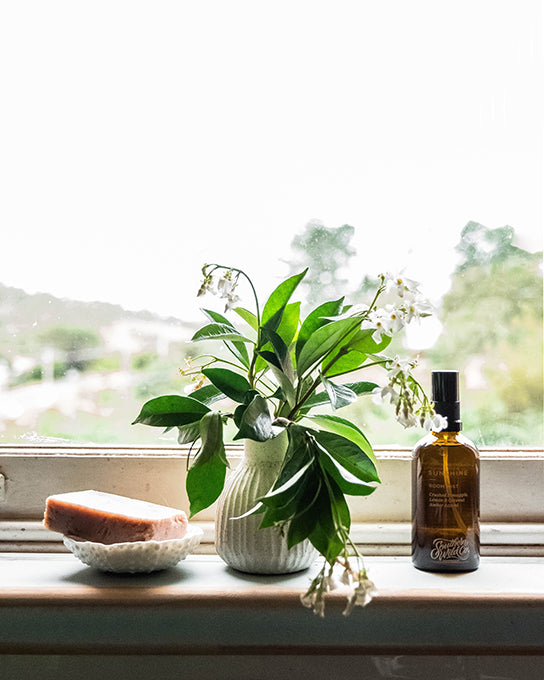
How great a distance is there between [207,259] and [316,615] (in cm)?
44

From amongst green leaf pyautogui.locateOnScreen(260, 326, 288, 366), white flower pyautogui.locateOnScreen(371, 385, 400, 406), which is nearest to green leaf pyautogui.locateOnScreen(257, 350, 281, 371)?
green leaf pyautogui.locateOnScreen(260, 326, 288, 366)

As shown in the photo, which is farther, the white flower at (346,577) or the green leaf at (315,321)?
the green leaf at (315,321)

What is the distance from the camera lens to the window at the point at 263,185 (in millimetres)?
876

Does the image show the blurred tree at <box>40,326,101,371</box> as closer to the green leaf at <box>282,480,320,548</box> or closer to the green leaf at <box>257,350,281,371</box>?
the green leaf at <box>257,350,281,371</box>

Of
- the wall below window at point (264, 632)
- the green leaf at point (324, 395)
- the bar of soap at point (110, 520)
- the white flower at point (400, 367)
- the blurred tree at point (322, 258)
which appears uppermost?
the blurred tree at point (322, 258)

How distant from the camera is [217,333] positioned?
690mm

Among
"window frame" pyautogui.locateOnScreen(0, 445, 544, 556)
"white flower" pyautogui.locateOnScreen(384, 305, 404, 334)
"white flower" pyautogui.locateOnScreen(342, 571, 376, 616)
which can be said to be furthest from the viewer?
"window frame" pyautogui.locateOnScreen(0, 445, 544, 556)

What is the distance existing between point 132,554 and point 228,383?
7.5 inches

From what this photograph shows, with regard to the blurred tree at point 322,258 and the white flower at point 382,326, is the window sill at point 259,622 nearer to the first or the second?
the white flower at point 382,326

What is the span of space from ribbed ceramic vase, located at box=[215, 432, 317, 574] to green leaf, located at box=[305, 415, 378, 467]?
0.04 meters

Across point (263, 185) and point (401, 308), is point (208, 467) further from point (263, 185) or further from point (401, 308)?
point (263, 185)

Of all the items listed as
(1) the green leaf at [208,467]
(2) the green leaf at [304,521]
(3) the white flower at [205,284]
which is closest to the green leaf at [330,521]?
(2) the green leaf at [304,521]

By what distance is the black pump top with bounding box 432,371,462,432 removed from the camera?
709mm

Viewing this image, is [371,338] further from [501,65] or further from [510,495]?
[501,65]
